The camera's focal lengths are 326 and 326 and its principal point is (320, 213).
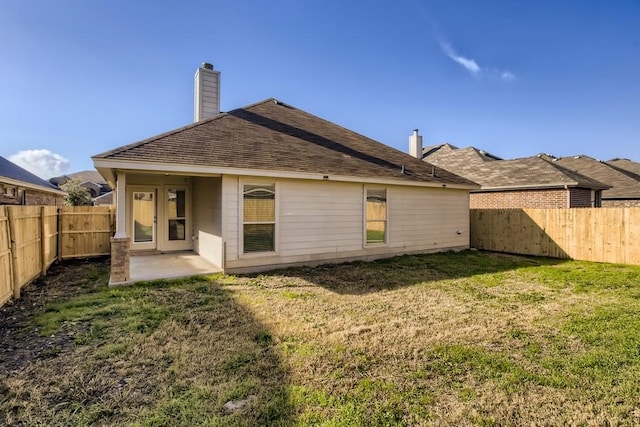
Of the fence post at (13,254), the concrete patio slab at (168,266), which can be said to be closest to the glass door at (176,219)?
the concrete patio slab at (168,266)

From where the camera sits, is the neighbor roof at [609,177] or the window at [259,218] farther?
the neighbor roof at [609,177]

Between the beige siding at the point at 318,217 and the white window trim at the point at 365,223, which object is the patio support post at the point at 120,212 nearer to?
the beige siding at the point at 318,217

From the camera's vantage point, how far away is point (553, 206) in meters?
13.7

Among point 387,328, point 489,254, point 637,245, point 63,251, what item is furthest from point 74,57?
point 637,245

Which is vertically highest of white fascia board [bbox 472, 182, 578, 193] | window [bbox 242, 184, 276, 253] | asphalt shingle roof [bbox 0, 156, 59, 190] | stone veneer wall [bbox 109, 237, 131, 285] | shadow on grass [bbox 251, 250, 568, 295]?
asphalt shingle roof [bbox 0, 156, 59, 190]

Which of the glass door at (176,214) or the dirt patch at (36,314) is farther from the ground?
the glass door at (176,214)

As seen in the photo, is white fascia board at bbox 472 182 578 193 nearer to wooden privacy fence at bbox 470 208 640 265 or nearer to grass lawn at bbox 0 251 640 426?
wooden privacy fence at bbox 470 208 640 265

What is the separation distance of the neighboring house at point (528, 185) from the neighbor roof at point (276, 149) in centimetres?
423

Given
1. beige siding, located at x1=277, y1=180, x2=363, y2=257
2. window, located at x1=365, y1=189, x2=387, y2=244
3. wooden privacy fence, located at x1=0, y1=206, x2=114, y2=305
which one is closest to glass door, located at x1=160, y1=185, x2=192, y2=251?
wooden privacy fence, located at x1=0, y1=206, x2=114, y2=305

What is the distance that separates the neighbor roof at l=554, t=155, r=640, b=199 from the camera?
18.1 meters

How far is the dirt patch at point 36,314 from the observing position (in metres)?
3.74

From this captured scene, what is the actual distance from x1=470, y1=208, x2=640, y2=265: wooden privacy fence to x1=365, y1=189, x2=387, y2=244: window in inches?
209

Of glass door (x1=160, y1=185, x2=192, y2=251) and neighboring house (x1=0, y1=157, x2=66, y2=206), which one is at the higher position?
neighboring house (x1=0, y1=157, x2=66, y2=206)

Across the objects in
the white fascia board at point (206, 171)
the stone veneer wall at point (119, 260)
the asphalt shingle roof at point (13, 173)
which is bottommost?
the stone veneer wall at point (119, 260)
